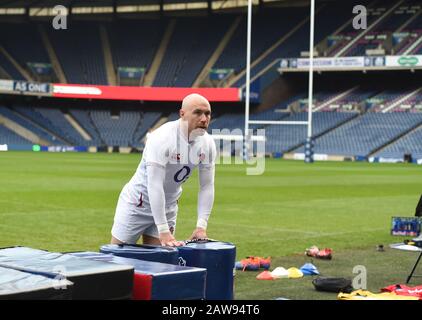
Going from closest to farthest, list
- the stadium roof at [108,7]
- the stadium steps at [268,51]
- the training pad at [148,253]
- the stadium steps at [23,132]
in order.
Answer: the training pad at [148,253] → the stadium steps at [23,132] → the stadium steps at [268,51] → the stadium roof at [108,7]

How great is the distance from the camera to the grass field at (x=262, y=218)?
10641 millimetres

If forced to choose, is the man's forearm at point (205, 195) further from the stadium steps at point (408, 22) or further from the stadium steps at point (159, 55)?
the stadium steps at point (159, 55)

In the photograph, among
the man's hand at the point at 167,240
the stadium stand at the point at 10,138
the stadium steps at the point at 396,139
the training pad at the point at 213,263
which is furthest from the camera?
the stadium stand at the point at 10,138

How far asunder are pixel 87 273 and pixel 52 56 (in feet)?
222

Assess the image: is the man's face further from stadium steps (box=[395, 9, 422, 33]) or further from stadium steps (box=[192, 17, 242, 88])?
stadium steps (box=[192, 17, 242, 88])

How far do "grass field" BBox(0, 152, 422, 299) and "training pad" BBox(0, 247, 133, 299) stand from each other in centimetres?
324

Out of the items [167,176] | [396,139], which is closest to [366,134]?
[396,139]

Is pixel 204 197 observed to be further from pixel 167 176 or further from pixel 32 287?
pixel 32 287

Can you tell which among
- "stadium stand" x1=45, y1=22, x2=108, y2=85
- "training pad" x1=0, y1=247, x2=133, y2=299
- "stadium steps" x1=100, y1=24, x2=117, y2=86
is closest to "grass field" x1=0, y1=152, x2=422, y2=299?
"training pad" x1=0, y1=247, x2=133, y2=299

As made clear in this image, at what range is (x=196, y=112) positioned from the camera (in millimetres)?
6211

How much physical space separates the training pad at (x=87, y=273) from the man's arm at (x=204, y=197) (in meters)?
1.81

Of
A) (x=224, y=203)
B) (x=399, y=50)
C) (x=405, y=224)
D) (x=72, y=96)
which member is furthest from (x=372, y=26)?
(x=405, y=224)

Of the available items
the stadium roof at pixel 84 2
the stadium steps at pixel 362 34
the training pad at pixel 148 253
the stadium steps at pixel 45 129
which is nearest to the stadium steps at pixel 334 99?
the stadium steps at pixel 362 34
